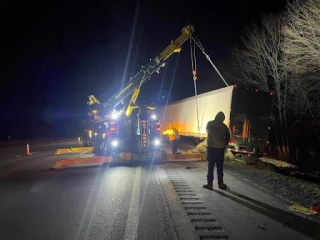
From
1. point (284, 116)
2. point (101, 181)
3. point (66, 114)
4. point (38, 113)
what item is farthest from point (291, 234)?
point (66, 114)

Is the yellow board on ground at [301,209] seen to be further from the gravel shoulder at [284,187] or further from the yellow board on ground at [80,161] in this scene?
the yellow board on ground at [80,161]

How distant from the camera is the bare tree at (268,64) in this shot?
68.1 ft

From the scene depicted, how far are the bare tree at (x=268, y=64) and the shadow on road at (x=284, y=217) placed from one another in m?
14.2

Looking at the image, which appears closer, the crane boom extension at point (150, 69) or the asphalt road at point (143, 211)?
the asphalt road at point (143, 211)

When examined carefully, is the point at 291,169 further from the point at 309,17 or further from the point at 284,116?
the point at 284,116

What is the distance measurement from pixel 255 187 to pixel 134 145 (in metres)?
7.26

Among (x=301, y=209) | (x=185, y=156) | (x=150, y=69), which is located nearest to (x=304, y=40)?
(x=150, y=69)

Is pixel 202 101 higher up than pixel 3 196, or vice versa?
pixel 202 101

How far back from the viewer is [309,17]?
46.4 feet

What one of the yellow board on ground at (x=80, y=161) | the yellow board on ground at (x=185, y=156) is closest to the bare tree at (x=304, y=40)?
the yellow board on ground at (x=185, y=156)

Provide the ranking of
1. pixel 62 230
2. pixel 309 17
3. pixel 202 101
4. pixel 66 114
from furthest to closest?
1. pixel 66 114
2. pixel 202 101
3. pixel 309 17
4. pixel 62 230

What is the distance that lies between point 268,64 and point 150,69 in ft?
33.9

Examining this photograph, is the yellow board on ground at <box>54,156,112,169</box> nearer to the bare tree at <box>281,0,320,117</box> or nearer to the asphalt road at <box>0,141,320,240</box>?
the asphalt road at <box>0,141,320,240</box>

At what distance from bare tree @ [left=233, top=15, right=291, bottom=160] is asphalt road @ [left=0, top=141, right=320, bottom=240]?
536 inches
